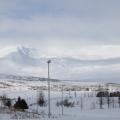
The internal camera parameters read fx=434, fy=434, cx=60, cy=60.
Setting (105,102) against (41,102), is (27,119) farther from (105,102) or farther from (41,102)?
(105,102)

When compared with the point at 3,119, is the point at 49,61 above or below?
above

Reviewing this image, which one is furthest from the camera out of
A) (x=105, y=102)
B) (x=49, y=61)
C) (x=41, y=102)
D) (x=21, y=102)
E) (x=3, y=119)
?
(x=105, y=102)

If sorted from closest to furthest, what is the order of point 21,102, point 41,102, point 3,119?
point 3,119
point 21,102
point 41,102

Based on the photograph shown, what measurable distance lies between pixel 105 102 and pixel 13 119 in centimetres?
11051

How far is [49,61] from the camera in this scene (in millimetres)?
59000

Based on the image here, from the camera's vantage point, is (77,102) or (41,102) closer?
Result: (41,102)

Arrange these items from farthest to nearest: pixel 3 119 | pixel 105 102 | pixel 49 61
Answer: pixel 105 102 → pixel 49 61 → pixel 3 119

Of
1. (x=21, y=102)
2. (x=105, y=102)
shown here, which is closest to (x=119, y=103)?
(x=105, y=102)

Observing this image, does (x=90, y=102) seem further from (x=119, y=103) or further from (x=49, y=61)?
→ (x=49, y=61)

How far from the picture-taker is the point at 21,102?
77188mm

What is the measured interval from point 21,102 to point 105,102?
7297 centimetres

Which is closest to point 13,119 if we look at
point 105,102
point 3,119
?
point 3,119

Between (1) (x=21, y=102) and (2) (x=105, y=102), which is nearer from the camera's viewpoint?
(1) (x=21, y=102)

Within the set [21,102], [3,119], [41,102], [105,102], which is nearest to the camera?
[3,119]
